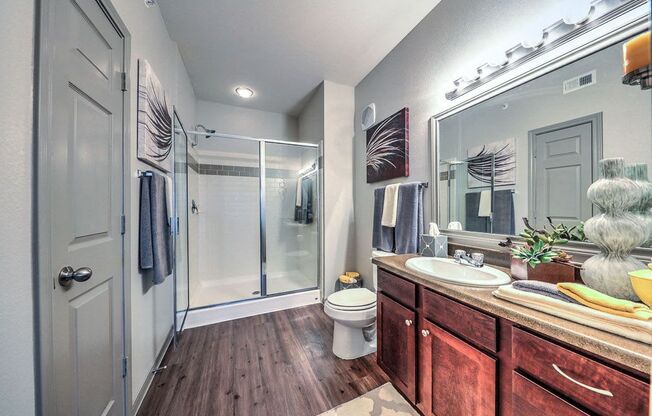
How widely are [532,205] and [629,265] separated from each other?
1.45 feet

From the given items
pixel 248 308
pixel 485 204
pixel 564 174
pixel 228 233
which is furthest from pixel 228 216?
pixel 564 174

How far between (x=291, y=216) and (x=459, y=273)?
88.4 inches

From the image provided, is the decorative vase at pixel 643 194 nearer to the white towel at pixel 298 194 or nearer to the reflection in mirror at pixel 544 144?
the reflection in mirror at pixel 544 144

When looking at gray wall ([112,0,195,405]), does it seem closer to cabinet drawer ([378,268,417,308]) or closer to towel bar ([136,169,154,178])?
towel bar ([136,169,154,178])

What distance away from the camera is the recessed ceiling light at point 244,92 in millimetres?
2707

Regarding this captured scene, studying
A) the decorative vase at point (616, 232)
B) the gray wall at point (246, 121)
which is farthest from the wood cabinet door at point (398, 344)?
the gray wall at point (246, 121)

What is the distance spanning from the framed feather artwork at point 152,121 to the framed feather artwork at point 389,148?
71.2 inches

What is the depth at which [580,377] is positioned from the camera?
0.60 metres

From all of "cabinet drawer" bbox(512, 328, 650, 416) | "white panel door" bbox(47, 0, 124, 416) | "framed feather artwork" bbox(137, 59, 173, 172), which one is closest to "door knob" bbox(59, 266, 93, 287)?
"white panel door" bbox(47, 0, 124, 416)

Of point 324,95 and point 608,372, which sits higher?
point 324,95

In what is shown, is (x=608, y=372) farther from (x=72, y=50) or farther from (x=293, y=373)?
(x=72, y=50)

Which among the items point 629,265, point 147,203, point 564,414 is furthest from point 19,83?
point 629,265

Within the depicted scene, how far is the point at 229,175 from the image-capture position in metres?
3.10

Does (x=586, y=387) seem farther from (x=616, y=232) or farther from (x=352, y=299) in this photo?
(x=352, y=299)
